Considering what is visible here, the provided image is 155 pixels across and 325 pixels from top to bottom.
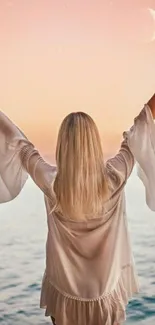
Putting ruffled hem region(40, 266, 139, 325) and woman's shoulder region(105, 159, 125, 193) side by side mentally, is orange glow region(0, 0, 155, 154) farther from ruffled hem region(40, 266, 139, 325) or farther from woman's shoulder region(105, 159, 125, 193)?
ruffled hem region(40, 266, 139, 325)

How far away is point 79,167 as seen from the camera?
1440 millimetres

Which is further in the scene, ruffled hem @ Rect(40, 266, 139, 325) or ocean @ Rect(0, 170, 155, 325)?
ocean @ Rect(0, 170, 155, 325)

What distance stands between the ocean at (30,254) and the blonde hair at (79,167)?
0.34 metres

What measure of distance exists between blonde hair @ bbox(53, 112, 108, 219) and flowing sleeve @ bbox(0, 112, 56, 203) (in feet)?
0.22

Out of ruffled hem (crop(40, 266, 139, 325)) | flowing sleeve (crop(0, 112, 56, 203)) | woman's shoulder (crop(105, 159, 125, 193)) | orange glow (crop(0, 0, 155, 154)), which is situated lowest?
ruffled hem (crop(40, 266, 139, 325))

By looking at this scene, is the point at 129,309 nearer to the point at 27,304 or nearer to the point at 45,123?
the point at 27,304

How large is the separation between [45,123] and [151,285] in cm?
65

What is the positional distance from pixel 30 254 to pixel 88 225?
14.0 inches

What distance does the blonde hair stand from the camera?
4.71ft

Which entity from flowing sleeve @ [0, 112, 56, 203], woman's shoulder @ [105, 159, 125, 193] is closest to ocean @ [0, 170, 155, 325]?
flowing sleeve @ [0, 112, 56, 203]

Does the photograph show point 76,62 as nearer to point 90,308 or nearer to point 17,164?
point 17,164

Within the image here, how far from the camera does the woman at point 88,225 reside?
4.89ft

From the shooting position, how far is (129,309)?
1785 mm

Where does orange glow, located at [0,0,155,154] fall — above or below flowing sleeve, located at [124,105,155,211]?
→ above
